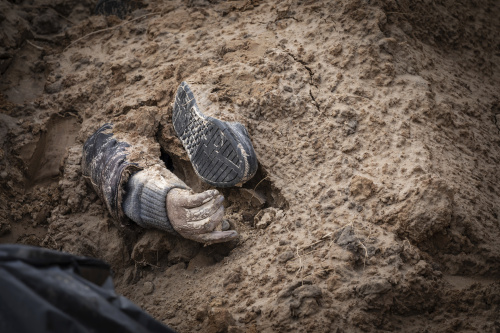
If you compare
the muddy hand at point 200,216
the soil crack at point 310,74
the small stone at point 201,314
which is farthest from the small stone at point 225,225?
the soil crack at point 310,74

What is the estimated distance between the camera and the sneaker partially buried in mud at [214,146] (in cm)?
245

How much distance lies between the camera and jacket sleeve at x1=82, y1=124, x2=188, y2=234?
247 centimetres

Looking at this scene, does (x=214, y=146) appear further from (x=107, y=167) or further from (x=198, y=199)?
(x=107, y=167)

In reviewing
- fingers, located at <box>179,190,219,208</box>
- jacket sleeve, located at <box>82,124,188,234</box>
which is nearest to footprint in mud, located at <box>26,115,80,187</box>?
jacket sleeve, located at <box>82,124,188,234</box>

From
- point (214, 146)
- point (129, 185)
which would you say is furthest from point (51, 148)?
point (214, 146)

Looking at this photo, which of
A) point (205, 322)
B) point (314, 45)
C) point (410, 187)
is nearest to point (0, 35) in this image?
point (314, 45)

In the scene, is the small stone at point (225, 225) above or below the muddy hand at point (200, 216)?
below

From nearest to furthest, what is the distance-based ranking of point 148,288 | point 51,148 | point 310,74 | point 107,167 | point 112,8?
point 148,288 < point 107,167 < point 310,74 < point 51,148 < point 112,8

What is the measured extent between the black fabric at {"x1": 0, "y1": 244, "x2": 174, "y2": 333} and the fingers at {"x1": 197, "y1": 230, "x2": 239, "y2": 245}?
3.24 feet

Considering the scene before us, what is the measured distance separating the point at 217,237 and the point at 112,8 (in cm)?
255

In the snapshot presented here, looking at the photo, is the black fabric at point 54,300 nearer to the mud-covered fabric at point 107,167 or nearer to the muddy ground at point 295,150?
the muddy ground at point 295,150

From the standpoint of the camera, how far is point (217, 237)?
2.35 m

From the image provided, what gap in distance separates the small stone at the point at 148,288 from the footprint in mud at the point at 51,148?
1.16m

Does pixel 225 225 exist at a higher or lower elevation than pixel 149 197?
lower
